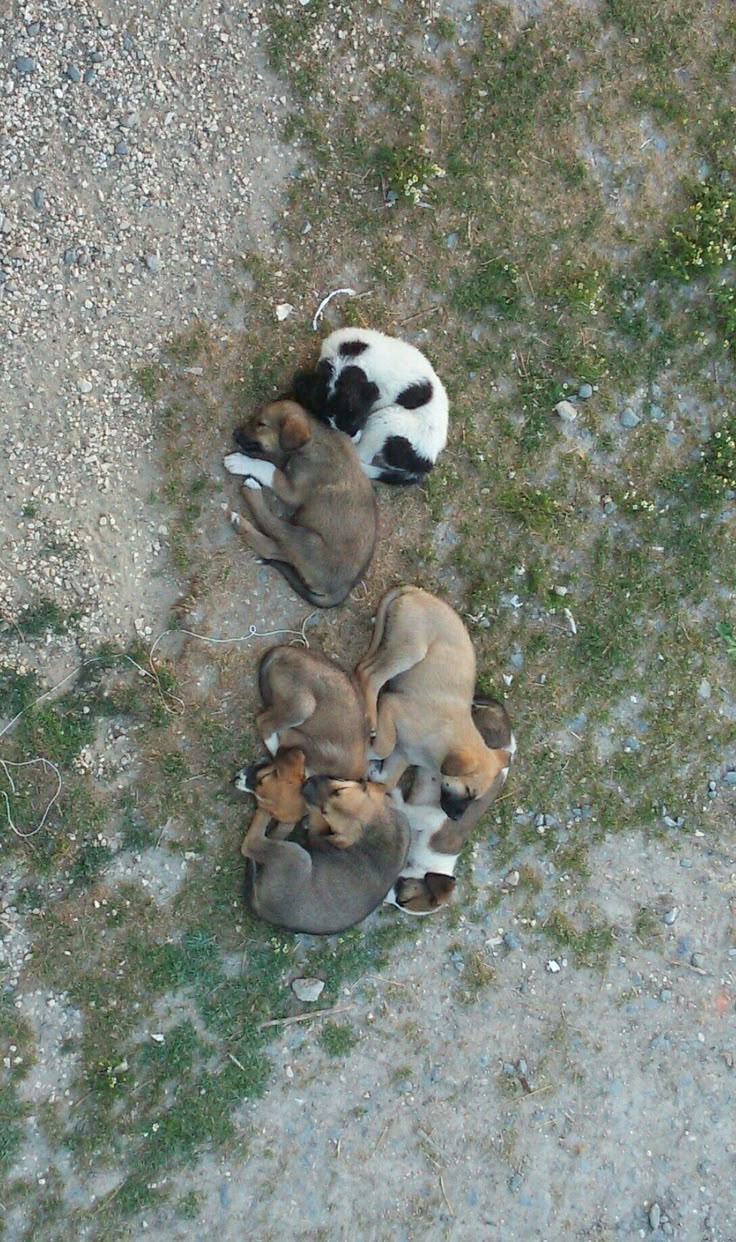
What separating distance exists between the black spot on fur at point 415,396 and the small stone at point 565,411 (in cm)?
145

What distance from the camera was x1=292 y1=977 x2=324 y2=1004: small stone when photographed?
25.0 ft

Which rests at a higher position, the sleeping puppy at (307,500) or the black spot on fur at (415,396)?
the black spot on fur at (415,396)

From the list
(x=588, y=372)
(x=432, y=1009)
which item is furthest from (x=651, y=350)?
(x=432, y=1009)

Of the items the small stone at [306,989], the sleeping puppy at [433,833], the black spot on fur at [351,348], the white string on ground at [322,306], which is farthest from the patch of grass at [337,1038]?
the white string on ground at [322,306]

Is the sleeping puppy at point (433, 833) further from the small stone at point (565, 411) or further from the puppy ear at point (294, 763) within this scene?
the small stone at point (565, 411)

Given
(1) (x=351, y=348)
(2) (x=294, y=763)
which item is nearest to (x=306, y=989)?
(2) (x=294, y=763)

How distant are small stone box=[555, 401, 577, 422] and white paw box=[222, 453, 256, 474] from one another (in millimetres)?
2758

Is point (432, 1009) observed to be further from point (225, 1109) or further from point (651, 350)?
point (651, 350)

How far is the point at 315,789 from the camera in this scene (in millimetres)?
7023

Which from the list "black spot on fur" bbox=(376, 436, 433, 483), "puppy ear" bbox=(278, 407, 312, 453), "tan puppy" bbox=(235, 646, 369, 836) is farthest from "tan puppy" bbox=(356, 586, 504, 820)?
"puppy ear" bbox=(278, 407, 312, 453)

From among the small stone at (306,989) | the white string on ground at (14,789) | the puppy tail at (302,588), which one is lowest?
the small stone at (306,989)

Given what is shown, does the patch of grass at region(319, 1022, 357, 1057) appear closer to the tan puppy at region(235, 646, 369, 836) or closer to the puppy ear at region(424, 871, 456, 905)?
the puppy ear at region(424, 871, 456, 905)

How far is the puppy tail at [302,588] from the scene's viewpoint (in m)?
7.25

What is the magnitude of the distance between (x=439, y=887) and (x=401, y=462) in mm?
3438
